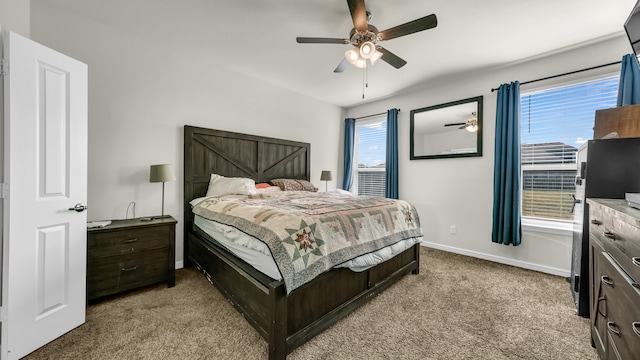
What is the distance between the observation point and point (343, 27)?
8.21 feet

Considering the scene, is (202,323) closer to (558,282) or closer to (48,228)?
(48,228)

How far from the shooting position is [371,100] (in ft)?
15.9

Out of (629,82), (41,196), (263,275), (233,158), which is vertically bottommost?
(263,275)

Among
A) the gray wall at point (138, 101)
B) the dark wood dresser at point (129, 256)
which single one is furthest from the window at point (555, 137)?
the dark wood dresser at point (129, 256)

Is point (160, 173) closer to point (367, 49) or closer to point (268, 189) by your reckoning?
point (268, 189)

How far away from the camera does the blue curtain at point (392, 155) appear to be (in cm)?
441

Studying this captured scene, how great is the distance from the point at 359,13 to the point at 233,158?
8.19 feet

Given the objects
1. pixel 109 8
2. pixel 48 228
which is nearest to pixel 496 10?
pixel 109 8

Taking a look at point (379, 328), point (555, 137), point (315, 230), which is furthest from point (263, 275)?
point (555, 137)

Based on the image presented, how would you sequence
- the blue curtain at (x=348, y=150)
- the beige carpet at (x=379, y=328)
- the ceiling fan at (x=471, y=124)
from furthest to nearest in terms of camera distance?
the blue curtain at (x=348, y=150) < the ceiling fan at (x=471, y=124) < the beige carpet at (x=379, y=328)

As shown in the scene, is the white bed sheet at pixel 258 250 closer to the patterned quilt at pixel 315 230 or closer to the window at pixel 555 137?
the patterned quilt at pixel 315 230

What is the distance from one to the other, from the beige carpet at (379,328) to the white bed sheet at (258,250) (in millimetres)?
447

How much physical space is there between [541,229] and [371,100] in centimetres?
340

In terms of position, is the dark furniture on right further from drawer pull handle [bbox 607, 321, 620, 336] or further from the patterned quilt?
the patterned quilt
